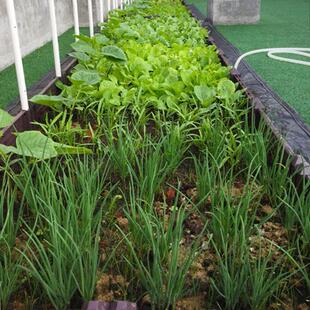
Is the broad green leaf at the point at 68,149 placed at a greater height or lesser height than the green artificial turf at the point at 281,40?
greater

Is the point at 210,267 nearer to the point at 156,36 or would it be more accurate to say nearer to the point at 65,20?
the point at 156,36

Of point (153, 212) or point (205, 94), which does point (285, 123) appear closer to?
point (205, 94)

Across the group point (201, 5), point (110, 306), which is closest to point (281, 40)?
point (201, 5)

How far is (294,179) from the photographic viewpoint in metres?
1.25

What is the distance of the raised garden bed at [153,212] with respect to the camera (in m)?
0.84

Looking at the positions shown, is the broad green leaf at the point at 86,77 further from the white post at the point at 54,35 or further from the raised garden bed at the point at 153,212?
the white post at the point at 54,35

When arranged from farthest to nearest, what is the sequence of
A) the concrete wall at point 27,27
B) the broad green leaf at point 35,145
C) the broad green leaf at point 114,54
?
the concrete wall at point 27,27 < the broad green leaf at point 114,54 < the broad green leaf at point 35,145

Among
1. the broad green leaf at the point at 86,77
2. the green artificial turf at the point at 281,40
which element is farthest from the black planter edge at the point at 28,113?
the green artificial turf at the point at 281,40

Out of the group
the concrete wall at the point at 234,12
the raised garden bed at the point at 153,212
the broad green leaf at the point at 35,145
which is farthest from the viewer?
the concrete wall at the point at 234,12

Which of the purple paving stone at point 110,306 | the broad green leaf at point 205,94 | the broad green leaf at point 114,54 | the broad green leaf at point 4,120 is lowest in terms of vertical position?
the purple paving stone at point 110,306

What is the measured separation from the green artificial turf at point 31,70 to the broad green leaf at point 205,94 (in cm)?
98

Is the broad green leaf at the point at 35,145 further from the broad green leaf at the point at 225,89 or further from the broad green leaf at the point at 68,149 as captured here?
the broad green leaf at the point at 225,89

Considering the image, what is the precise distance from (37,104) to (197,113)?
2.37ft

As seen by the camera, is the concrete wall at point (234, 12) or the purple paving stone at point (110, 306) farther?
the concrete wall at point (234, 12)
